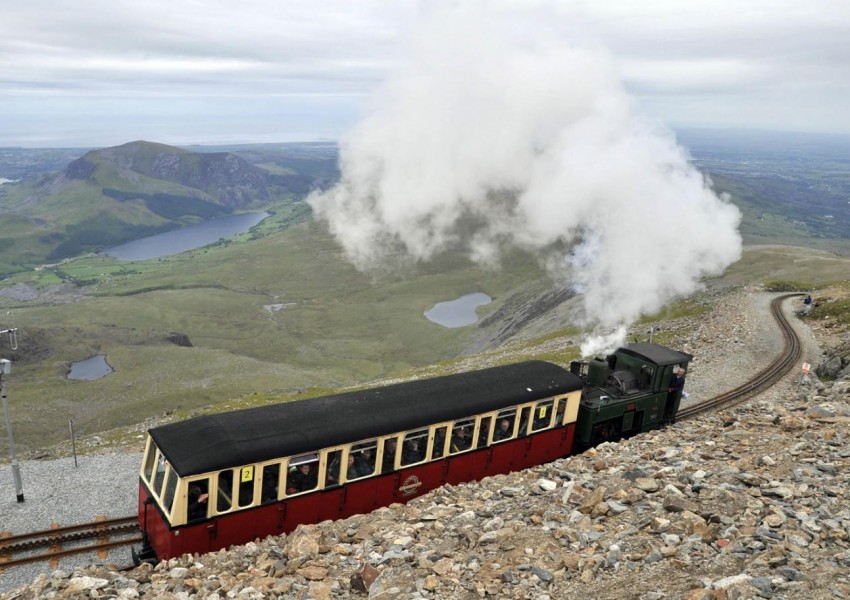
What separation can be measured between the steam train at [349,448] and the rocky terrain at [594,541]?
0.94 metres

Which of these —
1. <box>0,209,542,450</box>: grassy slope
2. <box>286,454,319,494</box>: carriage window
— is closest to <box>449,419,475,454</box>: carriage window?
<box>286,454,319,494</box>: carriage window

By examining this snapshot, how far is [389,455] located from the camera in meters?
18.4

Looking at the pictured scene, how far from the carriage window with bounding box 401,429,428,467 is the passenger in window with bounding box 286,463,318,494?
302 cm

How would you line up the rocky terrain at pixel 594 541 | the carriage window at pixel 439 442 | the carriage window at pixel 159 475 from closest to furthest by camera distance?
the rocky terrain at pixel 594 541 → the carriage window at pixel 159 475 → the carriage window at pixel 439 442

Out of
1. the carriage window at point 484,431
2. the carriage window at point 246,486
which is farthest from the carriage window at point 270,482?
the carriage window at point 484,431

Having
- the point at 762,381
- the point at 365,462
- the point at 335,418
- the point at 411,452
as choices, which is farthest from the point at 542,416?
the point at 762,381

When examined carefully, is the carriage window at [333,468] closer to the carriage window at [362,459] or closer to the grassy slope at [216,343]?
the carriage window at [362,459]

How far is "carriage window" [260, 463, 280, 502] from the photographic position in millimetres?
16250

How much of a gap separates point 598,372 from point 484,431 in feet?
22.5

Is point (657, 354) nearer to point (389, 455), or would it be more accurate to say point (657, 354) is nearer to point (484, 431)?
point (484, 431)

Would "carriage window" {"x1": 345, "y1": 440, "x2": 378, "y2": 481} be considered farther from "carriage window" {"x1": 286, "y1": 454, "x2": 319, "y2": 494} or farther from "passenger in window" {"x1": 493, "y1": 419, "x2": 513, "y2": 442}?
"passenger in window" {"x1": 493, "y1": 419, "x2": 513, "y2": 442}

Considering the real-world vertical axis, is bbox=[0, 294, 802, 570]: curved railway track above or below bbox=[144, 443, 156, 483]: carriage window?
below

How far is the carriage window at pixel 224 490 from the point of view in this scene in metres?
15.5

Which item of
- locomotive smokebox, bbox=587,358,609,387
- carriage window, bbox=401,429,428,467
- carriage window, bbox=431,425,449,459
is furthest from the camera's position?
locomotive smokebox, bbox=587,358,609,387
